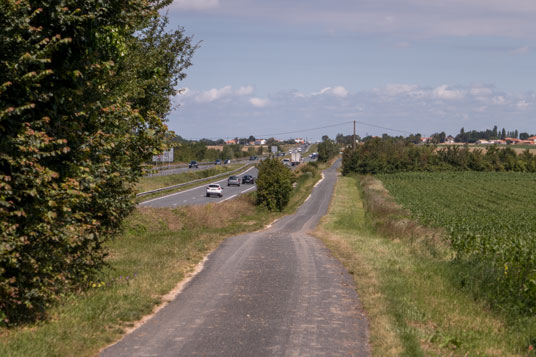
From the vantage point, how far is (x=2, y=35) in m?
8.10

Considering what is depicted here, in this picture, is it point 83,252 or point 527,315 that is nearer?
point 83,252

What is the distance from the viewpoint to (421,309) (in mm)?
11102

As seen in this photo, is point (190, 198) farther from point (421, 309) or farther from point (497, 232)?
point (421, 309)

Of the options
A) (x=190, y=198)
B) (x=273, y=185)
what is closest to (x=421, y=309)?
(x=273, y=185)

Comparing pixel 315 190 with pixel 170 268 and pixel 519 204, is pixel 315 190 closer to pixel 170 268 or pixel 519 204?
pixel 519 204

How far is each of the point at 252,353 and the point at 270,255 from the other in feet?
33.5

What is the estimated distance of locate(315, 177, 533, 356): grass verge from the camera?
8.91 m

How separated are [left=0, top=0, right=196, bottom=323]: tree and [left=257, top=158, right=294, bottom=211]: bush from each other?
39.7 meters

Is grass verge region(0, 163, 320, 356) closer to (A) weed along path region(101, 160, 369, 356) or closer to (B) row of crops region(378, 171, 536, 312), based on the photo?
(A) weed along path region(101, 160, 369, 356)

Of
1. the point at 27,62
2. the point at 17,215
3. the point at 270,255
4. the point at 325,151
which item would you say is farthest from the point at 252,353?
the point at 325,151

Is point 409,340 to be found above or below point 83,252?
below

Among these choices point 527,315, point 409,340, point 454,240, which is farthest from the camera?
point 454,240

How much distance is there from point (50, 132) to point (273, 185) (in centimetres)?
4210

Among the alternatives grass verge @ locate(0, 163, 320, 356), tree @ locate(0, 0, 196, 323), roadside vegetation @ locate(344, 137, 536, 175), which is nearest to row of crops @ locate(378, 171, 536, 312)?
grass verge @ locate(0, 163, 320, 356)
